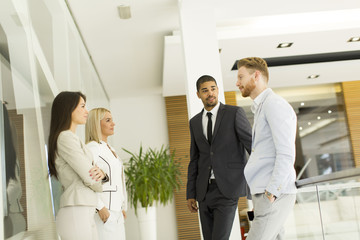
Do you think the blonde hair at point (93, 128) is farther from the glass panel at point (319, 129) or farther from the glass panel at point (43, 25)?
the glass panel at point (319, 129)

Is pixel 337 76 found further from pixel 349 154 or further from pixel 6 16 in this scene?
pixel 6 16

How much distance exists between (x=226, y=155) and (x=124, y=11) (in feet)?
9.26

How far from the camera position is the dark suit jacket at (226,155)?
2.78 meters

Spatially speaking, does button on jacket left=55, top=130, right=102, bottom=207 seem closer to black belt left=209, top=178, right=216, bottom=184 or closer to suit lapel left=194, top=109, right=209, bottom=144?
black belt left=209, top=178, right=216, bottom=184

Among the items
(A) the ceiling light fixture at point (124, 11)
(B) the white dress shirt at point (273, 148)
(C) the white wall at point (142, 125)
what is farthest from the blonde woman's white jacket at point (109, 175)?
(C) the white wall at point (142, 125)

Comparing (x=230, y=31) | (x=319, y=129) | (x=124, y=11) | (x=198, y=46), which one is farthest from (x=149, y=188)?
(x=319, y=129)

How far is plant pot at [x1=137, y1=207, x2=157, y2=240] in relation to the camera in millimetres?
7355

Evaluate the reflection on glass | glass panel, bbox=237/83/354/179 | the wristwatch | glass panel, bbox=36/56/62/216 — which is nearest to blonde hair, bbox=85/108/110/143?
glass panel, bbox=36/56/62/216

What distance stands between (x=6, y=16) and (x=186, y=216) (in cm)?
680

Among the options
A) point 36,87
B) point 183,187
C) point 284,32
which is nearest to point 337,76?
point 284,32

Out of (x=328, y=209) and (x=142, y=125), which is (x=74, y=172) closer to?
(x=328, y=209)

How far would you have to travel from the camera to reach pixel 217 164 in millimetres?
2826

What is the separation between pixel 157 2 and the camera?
15.8 feet

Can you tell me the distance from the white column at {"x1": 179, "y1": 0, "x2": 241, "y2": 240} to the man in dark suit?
1042 mm
